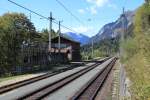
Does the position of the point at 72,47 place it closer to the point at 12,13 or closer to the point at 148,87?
the point at 12,13

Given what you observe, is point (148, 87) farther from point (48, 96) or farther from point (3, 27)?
point (3, 27)

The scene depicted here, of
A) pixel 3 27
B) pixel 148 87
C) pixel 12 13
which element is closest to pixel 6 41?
pixel 3 27

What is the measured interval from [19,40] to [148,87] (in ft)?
122

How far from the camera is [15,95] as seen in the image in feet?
73.4

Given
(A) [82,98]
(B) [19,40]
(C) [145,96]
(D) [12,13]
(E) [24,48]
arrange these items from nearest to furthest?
(C) [145,96], (A) [82,98], (B) [19,40], (E) [24,48], (D) [12,13]

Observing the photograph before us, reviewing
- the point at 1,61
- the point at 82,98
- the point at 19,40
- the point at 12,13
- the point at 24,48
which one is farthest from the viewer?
the point at 12,13

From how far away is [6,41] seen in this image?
47.2 metres

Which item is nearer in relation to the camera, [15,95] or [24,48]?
[15,95]

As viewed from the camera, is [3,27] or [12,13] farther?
[12,13]

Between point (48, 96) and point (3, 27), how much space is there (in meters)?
26.8

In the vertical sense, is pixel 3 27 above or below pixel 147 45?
above

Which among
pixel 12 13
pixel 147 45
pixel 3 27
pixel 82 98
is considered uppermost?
pixel 12 13

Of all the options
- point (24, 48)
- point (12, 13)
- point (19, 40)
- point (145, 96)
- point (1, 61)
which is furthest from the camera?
point (12, 13)

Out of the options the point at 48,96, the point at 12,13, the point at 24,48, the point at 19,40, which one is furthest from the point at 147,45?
the point at 12,13
